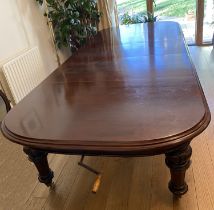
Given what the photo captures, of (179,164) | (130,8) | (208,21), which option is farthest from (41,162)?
(208,21)

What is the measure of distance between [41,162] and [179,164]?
803 millimetres

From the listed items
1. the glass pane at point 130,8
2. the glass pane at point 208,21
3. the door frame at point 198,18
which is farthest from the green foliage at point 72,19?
the glass pane at point 208,21

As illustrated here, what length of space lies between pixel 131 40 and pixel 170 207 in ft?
5.06

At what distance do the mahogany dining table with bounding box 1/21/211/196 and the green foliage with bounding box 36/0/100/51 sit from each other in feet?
5.63

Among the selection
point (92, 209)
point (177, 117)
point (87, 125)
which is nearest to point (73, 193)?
point (92, 209)

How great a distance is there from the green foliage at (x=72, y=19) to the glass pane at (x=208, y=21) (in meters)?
1.88

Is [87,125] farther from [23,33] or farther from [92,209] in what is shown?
[23,33]

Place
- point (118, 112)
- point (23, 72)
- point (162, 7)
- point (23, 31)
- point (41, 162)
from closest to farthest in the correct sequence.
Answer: point (118, 112), point (41, 162), point (23, 72), point (23, 31), point (162, 7)

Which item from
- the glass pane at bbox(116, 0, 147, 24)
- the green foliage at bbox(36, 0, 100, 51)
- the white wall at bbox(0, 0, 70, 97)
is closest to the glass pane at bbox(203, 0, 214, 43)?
the glass pane at bbox(116, 0, 147, 24)

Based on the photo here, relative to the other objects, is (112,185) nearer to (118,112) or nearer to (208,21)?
(118,112)

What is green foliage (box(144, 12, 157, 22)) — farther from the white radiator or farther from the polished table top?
the polished table top

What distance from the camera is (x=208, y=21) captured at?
424cm

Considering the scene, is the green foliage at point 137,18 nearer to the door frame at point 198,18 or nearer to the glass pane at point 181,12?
the door frame at point 198,18

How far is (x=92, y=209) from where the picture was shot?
1506mm
